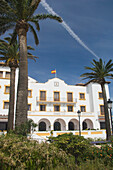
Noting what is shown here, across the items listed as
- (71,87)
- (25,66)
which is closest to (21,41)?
(25,66)

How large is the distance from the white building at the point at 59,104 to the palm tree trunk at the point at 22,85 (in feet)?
62.3

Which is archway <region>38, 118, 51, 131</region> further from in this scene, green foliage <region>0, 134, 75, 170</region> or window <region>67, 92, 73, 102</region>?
green foliage <region>0, 134, 75, 170</region>

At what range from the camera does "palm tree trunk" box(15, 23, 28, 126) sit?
11.1 metres

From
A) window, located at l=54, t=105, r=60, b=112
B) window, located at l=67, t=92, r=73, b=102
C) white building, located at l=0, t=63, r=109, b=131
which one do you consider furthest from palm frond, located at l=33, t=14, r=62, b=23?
window, located at l=67, t=92, r=73, b=102

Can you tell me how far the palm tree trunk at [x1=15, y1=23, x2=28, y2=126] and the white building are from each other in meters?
19.0

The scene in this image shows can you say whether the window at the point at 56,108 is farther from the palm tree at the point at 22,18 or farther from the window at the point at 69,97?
the palm tree at the point at 22,18

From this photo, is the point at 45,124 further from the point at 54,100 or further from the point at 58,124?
the point at 54,100

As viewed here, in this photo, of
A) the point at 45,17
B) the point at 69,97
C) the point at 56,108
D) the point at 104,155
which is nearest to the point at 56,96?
the point at 56,108

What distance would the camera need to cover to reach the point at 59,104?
3472 cm

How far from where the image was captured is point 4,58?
21.2 m

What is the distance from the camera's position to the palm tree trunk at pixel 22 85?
11.1m

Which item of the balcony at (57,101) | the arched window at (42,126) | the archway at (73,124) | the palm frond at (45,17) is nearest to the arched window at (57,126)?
the arched window at (42,126)

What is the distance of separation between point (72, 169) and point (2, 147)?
2533mm

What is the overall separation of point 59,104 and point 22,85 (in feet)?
77.0
